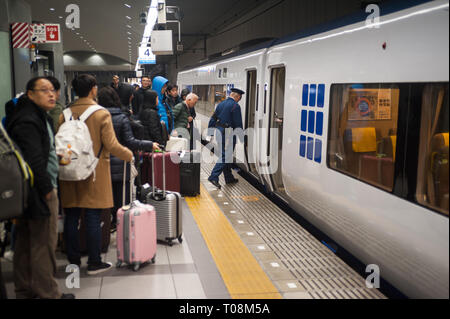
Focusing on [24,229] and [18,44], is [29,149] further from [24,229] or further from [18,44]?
[18,44]

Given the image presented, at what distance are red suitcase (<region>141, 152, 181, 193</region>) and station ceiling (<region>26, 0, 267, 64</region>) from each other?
6.02 m

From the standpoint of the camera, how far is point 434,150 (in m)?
2.89

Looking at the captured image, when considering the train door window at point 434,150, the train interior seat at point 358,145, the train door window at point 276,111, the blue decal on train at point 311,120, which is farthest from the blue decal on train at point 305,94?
the train door window at point 434,150

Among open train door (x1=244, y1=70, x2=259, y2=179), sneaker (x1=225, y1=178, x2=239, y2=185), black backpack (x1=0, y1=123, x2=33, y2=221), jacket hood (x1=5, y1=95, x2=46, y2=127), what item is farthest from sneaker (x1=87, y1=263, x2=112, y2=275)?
open train door (x1=244, y1=70, x2=259, y2=179)

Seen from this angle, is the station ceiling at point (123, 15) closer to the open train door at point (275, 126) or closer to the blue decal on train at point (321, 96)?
the open train door at point (275, 126)

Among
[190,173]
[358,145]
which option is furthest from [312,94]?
[190,173]

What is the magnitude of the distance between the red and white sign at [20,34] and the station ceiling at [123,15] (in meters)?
2.54

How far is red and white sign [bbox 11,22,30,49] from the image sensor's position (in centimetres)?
861

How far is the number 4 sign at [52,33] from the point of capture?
917 centimetres

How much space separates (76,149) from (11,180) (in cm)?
80

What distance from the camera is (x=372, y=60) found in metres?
3.51

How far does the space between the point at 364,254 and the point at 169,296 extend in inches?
68.4

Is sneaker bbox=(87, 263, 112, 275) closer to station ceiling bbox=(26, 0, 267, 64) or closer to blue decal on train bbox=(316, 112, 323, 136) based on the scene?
blue decal on train bbox=(316, 112, 323, 136)

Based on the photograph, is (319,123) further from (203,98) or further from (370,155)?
(203,98)
